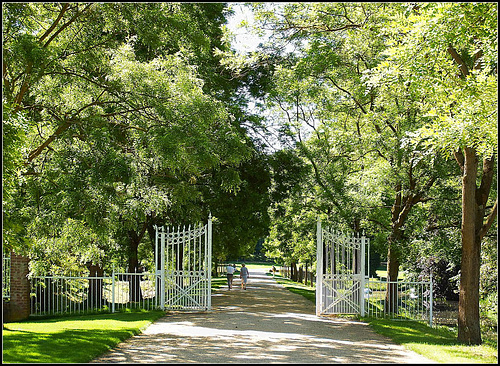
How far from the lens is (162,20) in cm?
1242

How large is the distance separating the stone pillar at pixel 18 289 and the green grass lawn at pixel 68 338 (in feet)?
8.97

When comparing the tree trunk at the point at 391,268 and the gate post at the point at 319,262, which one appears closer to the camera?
the gate post at the point at 319,262

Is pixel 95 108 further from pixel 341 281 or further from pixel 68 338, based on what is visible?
pixel 341 281

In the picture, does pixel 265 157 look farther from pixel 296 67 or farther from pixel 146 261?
pixel 146 261

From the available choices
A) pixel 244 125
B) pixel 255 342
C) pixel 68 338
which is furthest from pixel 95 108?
pixel 244 125

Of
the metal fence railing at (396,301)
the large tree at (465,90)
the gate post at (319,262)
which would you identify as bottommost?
the metal fence railing at (396,301)

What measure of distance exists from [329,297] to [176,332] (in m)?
6.11

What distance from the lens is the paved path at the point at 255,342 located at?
956cm

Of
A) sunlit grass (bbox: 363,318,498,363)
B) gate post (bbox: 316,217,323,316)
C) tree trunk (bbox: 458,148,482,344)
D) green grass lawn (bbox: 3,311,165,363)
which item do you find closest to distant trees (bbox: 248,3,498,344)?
tree trunk (bbox: 458,148,482,344)

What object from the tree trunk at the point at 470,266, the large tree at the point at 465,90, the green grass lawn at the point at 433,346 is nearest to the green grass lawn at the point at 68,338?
the green grass lawn at the point at 433,346

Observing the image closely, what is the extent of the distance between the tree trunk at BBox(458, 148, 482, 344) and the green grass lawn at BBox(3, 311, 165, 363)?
770 cm

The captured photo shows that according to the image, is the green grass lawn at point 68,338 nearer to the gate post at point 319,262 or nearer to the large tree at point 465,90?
the gate post at point 319,262

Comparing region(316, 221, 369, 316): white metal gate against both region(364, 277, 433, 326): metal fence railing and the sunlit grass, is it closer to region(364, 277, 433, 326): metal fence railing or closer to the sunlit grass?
region(364, 277, 433, 326): metal fence railing

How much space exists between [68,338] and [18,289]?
6.62 metres
